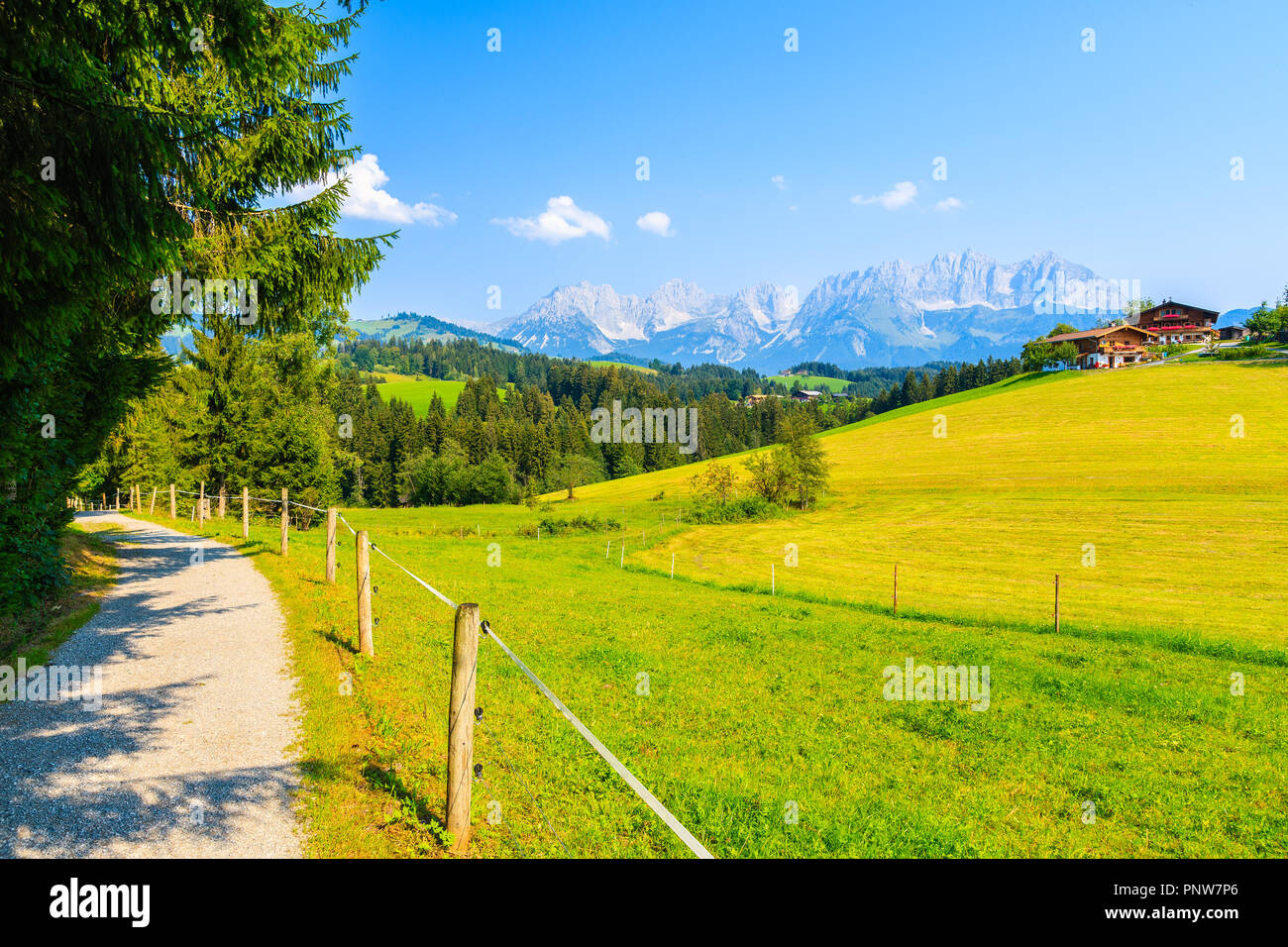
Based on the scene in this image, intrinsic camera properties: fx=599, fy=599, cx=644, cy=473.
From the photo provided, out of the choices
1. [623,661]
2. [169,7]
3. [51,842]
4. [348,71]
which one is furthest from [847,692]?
[348,71]

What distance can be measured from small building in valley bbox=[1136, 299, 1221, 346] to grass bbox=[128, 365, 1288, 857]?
13884cm

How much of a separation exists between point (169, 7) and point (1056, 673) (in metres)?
17.7

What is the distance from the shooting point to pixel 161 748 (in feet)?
22.1

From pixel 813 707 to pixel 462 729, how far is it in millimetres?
7254

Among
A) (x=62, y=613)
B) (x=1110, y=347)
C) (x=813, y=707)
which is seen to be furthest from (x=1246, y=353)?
(x=62, y=613)

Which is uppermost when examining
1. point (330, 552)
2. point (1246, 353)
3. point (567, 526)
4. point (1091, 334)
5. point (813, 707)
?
point (1091, 334)

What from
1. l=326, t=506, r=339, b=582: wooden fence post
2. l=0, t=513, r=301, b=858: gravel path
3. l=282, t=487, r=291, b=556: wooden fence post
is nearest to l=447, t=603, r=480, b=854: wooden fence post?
l=0, t=513, r=301, b=858: gravel path

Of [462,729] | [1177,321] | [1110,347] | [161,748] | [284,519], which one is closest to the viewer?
[462,729]

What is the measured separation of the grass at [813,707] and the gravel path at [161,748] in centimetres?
47

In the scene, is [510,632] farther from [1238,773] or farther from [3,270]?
[1238,773]

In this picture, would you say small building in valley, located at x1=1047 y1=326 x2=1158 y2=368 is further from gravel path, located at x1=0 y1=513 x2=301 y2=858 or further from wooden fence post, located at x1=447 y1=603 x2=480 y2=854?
gravel path, located at x1=0 y1=513 x2=301 y2=858

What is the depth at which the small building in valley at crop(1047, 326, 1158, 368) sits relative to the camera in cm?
12044

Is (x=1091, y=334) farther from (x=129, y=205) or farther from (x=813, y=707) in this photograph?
(x=129, y=205)
